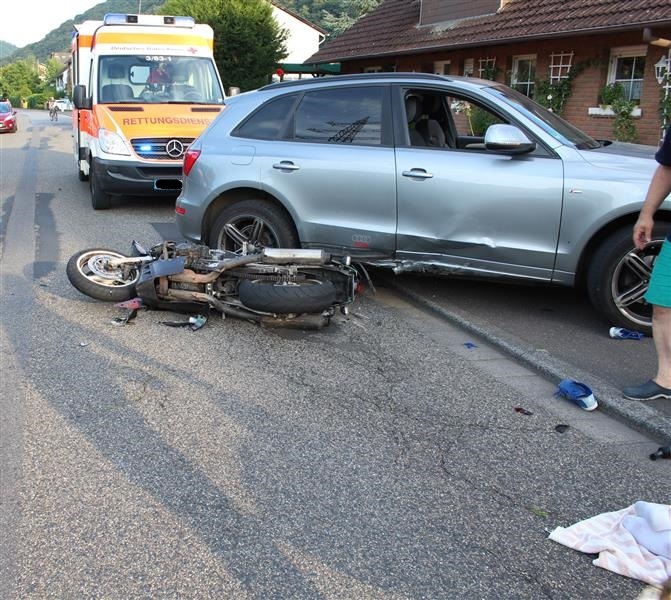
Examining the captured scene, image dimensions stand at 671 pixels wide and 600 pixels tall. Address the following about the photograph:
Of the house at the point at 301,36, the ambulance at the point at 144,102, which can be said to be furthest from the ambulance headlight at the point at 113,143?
the house at the point at 301,36

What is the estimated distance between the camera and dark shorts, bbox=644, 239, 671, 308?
4.12 m

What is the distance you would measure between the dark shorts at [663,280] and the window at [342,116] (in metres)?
2.63

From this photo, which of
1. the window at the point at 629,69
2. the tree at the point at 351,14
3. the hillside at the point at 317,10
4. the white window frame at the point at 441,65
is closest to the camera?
the window at the point at 629,69

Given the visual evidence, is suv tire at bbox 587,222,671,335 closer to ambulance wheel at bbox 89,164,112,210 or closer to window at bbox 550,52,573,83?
ambulance wheel at bbox 89,164,112,210

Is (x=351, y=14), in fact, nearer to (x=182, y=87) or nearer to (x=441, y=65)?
(x=441, y=65)

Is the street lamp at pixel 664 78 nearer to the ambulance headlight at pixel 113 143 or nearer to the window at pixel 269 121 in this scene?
the window at pixel 269 121

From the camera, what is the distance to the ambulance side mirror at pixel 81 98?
37.0 ft

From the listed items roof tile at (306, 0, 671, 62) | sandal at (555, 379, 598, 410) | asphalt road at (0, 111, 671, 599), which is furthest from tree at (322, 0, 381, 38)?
sandal at (555, 379, 598, 410)

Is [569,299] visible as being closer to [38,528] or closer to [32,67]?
[38,528]

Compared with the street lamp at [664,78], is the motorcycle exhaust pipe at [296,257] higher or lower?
lower

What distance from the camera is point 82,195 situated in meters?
13.1

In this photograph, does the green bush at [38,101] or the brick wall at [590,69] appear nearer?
the brick wall at [590,69]

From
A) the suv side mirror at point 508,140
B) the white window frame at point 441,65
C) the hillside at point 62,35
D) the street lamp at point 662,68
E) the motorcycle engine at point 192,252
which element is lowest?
the motorcycle engine at point 192,252

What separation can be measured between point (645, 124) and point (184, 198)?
31.9 feet
